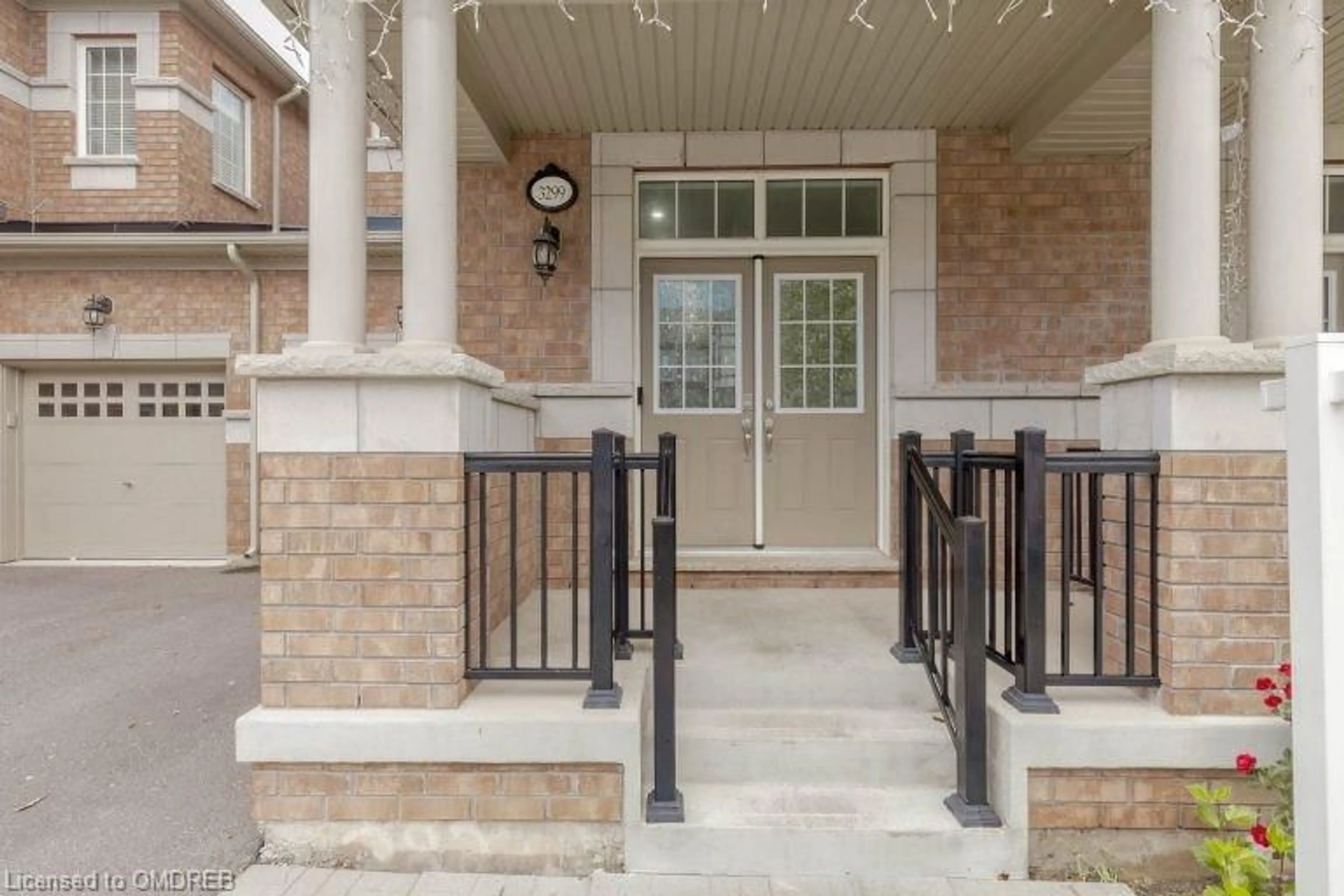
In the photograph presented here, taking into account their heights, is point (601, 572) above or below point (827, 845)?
above


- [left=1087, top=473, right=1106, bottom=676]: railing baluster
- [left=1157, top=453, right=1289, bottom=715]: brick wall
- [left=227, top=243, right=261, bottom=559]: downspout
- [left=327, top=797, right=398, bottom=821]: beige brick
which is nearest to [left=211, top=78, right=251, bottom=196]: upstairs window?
[left=227, top=243, right=261, bottom=559]: downspout

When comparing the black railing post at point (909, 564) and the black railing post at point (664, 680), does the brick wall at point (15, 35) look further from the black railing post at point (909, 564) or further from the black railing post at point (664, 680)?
the black railing post at point (909, 564)

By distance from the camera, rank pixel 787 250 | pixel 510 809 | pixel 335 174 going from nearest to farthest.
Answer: pixel 510 809 < pixel 335 174 < pixel 787 250

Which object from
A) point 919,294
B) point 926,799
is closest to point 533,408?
point 919,294

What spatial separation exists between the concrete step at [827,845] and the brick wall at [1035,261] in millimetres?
2743

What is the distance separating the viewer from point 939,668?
8.82 feet

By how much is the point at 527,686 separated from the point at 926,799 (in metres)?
1.33

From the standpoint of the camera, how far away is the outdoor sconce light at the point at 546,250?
4266 mm

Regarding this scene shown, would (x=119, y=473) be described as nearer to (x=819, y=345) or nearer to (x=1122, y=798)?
(x=819, y=345)

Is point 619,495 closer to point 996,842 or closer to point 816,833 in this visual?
point 816,833

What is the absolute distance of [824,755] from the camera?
245cm

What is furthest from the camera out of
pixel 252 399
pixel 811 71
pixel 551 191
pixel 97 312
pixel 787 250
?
pixel 252 399

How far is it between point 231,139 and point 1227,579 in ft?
33.9

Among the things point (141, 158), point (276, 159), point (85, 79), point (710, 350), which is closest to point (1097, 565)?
point (710, 350)
